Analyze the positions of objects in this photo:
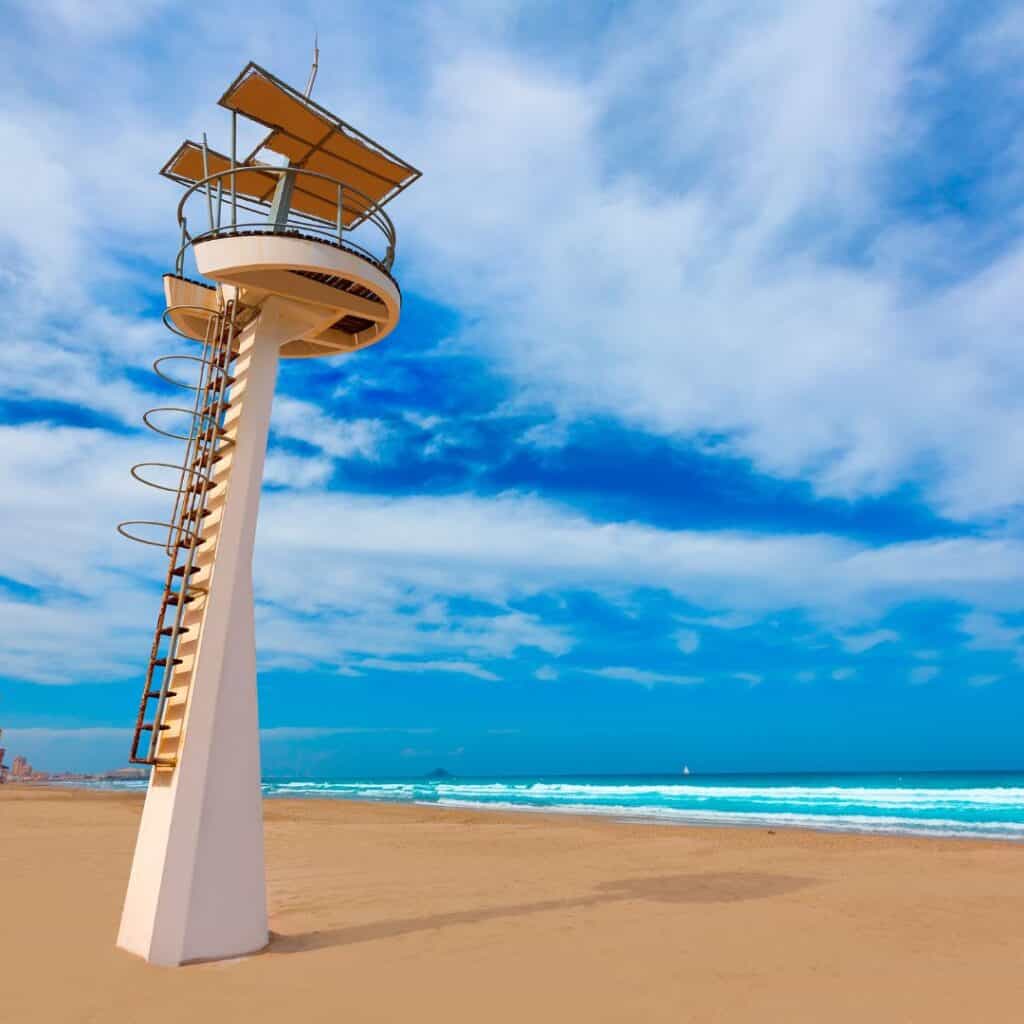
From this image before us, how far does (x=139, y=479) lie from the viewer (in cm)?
845

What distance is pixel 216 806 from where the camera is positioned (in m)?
7.49

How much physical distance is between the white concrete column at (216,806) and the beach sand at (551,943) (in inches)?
11.8

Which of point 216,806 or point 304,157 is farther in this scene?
point 304,157

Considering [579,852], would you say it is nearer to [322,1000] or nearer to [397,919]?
[397,919]

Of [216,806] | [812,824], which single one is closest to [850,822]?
[812,824]

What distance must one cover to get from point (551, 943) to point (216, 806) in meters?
3.67

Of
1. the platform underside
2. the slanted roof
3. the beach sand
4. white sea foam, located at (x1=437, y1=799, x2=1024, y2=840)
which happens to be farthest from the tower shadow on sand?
white sea foam, located at (x1=437, y1=799, x2=1024, y2=840)

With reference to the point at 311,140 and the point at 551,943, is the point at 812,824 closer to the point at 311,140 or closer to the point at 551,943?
the point at 551,943

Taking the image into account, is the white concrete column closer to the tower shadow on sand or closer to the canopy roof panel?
the tower shadow on sand

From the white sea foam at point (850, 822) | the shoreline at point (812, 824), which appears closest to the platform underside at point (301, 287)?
the shoreline at point (812, 824)

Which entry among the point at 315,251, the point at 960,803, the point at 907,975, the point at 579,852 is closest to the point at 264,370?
the point at 315,251

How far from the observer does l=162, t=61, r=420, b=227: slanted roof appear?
927 cm

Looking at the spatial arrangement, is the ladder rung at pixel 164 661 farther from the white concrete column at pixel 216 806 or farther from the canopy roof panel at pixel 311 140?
the canopy roof panel at pixel 311 140

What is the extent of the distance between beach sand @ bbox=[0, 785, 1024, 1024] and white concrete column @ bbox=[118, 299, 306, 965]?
0.30 meters
